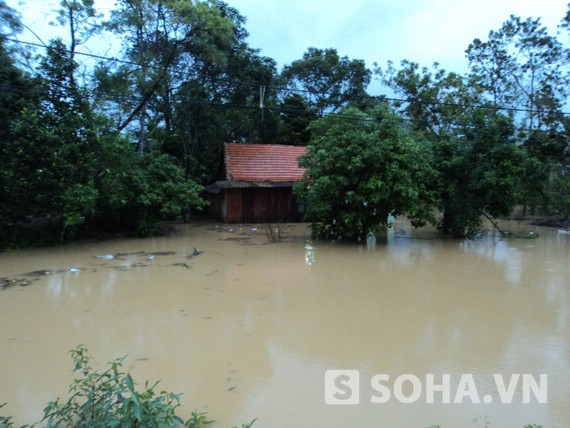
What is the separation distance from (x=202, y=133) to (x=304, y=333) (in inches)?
579

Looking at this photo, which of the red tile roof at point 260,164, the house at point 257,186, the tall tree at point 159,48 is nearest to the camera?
the tall tree at point 159,48

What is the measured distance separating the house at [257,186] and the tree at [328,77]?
7333 mm

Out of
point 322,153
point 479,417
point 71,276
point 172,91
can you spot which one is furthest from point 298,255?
point 172,91

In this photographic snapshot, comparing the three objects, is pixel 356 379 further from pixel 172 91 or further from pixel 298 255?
pixel 172 91

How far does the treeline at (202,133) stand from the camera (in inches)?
399

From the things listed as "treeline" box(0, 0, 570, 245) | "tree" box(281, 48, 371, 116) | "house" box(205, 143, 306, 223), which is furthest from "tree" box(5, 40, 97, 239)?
"tree" box(281, 48, 371, 116)

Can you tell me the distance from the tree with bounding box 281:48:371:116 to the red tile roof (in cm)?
664

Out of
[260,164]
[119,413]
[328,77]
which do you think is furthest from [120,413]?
[328,77]

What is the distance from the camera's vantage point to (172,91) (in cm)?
1741

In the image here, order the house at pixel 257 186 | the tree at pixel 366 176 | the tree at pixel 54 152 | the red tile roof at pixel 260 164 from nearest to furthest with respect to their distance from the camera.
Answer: the tree at pixel 54 152 → the tree at pixel 366 176 → the house at pixel 257 186 → the red tile roof at pixel 260 164

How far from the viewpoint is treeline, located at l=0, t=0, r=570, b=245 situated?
1013cm

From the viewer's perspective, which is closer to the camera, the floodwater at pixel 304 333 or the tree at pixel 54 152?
the floodwater at pixel 304 333

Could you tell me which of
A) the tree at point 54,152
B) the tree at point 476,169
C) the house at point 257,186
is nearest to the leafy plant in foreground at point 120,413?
the tree at point 54,152

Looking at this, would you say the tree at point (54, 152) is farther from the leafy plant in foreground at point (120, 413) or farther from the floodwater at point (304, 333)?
the leafy plant in foreground at point (120, 413)
